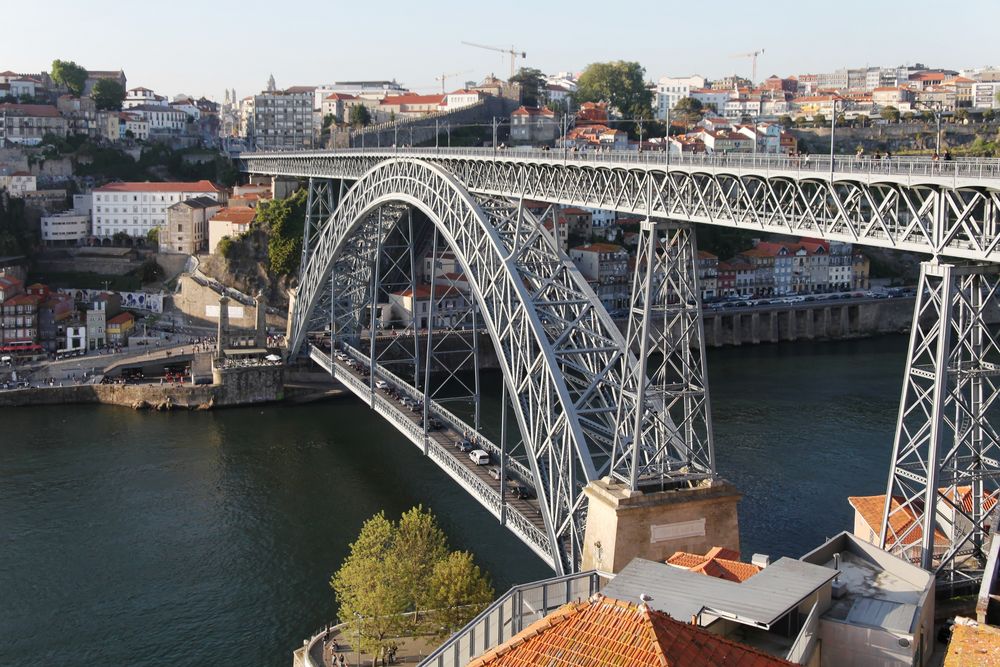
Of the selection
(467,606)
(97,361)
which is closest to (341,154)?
(97,361)

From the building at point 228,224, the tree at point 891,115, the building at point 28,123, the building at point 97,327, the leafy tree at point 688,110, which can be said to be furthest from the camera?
the leafy tree at point 688,110

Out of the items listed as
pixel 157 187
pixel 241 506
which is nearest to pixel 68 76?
pixel 157 187

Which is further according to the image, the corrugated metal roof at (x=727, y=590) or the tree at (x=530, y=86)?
the tree at (x=530, y=86)

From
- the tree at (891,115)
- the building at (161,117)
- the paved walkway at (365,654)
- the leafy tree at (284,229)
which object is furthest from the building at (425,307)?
the tree at (891,115)

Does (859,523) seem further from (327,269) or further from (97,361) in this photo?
(97,361)

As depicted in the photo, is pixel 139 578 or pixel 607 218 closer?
pixel 139 578

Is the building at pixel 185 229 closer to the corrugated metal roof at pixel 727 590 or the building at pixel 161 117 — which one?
the building at pixel 161 117

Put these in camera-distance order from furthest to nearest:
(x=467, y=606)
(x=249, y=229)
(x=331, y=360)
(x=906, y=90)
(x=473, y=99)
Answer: (x=906, y=90)
(x=473, y=99)
(x=249, y=229)
(x=331, y=360)
(x=467, y=606)
